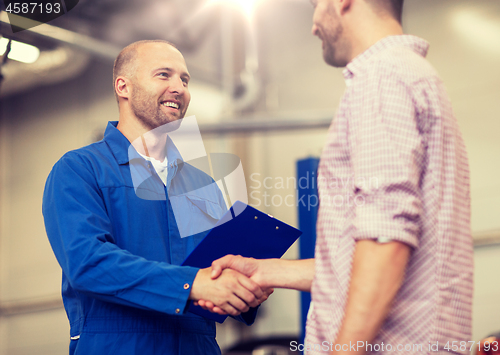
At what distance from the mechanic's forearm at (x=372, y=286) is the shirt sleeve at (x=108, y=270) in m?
0.52

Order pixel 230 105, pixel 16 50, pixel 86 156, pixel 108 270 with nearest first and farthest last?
1. pixel 108 270
2. pixel 86 156
3. pixel 16 50
4. pixel 230 105

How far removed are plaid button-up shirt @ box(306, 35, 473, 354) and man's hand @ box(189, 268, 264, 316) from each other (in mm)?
347

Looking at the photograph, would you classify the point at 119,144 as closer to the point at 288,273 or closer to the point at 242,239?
the point at 242,239

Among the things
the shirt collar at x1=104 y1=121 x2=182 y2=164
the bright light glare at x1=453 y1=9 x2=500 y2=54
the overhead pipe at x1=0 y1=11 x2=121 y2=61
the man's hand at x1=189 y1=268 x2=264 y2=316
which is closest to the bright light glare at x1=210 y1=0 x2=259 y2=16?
the overhead pipe at x1=0 y1=11 x2=121 y2=61

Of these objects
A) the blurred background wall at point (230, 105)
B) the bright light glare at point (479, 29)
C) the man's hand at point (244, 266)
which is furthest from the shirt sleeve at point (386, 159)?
the bright light glare at point (479, 29)

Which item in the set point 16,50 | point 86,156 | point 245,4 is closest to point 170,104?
point 86,156

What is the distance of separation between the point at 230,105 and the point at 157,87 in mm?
2859

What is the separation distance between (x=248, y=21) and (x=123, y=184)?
367 centimetres

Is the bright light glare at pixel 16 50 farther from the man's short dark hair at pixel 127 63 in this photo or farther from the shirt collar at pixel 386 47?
the shirt collar at pixel 386 47

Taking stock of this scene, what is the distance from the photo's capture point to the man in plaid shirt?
2.35 feet

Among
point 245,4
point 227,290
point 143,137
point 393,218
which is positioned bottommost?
point 227,290

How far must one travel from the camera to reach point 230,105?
4348mm

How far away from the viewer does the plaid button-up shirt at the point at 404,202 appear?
2.38 feet

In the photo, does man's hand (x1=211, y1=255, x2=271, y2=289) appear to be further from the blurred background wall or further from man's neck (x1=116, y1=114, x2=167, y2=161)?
the blurred background wall
